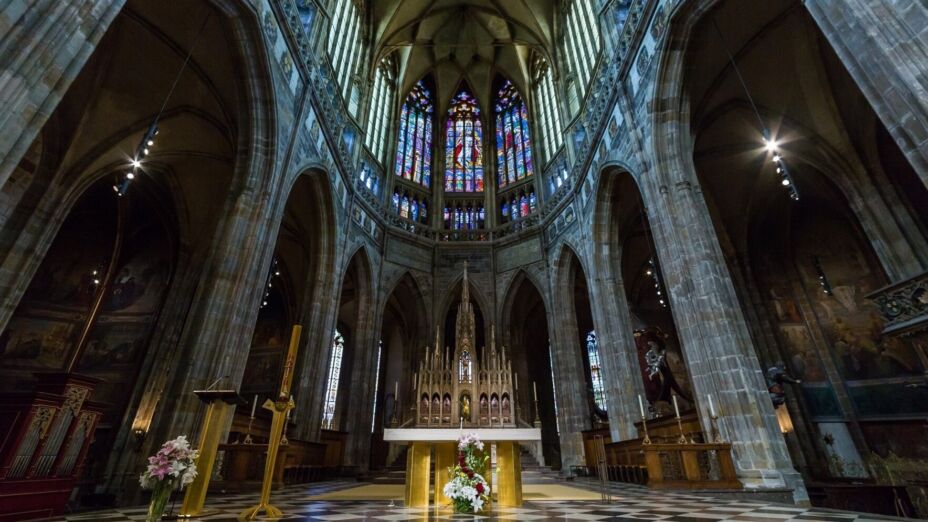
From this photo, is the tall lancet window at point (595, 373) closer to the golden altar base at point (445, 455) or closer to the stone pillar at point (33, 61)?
the golden altar base at point (445, 455)

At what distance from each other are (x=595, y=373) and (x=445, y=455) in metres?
19.7

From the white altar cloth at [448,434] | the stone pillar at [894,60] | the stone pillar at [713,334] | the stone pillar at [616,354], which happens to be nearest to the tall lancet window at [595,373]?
the stone pillar at [616,354]

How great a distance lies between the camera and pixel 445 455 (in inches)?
244

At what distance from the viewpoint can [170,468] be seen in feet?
11.3

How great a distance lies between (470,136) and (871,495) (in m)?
23.1

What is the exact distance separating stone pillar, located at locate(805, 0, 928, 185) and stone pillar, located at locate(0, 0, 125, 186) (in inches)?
365

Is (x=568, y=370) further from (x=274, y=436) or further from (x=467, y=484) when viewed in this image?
(x=274, y=436)

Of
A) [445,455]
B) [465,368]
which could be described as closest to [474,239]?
[465,368]

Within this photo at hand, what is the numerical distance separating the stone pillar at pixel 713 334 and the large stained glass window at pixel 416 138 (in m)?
15.8

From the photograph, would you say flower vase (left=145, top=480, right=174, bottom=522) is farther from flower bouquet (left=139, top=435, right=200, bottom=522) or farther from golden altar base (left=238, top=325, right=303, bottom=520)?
golden altar base (left=238, top=325, right=303, bottom=520)

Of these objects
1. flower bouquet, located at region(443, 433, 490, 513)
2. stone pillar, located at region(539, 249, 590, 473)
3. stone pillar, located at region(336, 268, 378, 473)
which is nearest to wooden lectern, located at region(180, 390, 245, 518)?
flower bouquet, located at region(443, 433, 490, 513)

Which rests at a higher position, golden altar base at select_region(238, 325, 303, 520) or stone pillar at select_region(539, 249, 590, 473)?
stone pillar at select_region(539, 249, 590, 473)

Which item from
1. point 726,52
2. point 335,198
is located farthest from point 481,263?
point 726,52

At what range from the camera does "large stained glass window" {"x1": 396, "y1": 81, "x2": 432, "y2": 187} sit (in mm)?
23203
